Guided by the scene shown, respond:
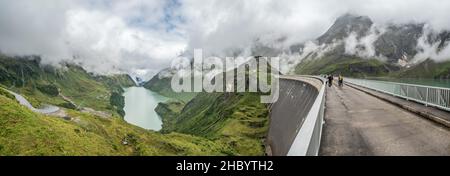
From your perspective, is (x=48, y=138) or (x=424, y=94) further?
(x=48, y=138)

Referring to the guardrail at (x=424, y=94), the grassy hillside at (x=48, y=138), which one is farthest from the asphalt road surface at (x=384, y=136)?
the grassy hillside at (x=48, y=138)

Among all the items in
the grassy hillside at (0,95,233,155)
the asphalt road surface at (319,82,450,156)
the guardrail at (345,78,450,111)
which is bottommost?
the grassy hillside at (0,95,233,155)

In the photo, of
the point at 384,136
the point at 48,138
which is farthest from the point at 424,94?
the point at 48,138

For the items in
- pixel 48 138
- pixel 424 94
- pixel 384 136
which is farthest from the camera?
pixel 48 138

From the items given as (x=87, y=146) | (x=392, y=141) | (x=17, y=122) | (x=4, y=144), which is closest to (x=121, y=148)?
(x=87, y=146)

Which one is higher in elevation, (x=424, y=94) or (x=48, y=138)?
(x=424, y=94)

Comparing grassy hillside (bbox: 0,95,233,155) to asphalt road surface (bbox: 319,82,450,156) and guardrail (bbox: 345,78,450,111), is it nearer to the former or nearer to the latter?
guardrail (bbox: 345,78,450,111)

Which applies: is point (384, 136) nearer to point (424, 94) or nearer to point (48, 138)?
point (424, 94)

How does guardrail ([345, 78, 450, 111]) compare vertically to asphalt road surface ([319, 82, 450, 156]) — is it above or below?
above

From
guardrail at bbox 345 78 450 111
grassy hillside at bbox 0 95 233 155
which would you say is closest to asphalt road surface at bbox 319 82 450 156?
guardrail at bbox 345 78 450 111

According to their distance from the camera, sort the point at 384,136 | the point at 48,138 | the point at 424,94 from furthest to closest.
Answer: the point at 48,138 < the point at 424,94 < the point at 384,136

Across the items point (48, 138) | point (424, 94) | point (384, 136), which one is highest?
point (424, 94)
